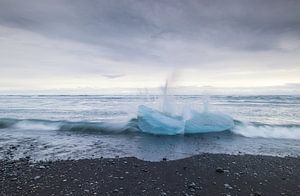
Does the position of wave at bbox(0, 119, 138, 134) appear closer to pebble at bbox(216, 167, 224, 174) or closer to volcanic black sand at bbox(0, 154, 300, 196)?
volcanic black sand at bbox(0, 154, 300, 196)

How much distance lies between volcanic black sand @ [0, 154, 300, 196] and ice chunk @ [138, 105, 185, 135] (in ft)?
10.7

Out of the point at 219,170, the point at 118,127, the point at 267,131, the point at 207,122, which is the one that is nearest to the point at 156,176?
the point at 219,170

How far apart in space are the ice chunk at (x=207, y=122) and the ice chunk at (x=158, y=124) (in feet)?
1.76

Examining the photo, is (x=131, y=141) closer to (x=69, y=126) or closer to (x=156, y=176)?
(x=156, y=176)

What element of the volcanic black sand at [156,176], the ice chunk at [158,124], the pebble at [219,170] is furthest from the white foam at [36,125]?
the pebble at [219,170]

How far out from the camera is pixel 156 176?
→ 5.25 metres

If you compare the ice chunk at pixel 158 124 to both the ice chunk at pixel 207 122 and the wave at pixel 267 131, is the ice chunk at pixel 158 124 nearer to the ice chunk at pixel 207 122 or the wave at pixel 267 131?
the ice chunk at pixel 207 122

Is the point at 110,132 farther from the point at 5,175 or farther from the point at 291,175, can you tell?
the point at 291,175

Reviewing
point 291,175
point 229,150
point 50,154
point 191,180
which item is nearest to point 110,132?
point 50,154

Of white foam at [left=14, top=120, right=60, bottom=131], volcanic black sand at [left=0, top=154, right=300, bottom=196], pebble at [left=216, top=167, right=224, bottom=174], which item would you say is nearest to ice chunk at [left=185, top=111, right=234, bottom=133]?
volcanic black sand at [left=0, top=154, right=300, bottom=196]

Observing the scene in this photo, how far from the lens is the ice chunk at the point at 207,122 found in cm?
1034

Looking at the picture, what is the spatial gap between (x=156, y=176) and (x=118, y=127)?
6240 millimetres

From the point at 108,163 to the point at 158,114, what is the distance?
196 inches

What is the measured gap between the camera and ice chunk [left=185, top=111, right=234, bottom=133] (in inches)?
407
